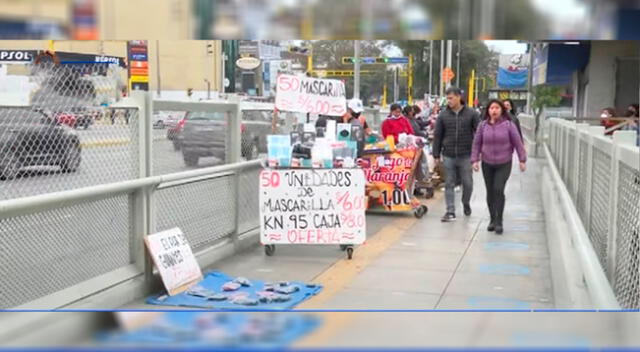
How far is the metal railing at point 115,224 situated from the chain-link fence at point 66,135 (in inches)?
2.4

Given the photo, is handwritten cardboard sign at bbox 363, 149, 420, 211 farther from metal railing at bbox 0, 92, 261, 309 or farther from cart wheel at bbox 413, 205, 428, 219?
metal railing at bbox 0, 92, 261, 309

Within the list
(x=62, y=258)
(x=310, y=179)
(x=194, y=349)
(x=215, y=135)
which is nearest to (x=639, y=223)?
(x=194, y=349)

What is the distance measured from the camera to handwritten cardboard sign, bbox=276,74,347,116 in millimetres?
8664

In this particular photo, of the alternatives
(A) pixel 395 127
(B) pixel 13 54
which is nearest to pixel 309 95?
(A) pixel 395 127

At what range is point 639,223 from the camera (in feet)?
10.4

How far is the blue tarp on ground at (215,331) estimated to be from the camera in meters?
1.43

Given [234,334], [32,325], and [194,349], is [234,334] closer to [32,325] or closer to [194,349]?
[194,349]

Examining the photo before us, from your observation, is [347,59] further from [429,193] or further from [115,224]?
[429,193]

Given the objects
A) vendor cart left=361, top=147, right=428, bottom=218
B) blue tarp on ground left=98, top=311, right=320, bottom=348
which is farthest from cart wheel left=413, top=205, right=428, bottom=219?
blue tarp on ground left=98, top=311, right=320, bottom=348

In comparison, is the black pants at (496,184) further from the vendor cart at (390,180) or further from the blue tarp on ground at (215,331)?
the blue tarp on ground at (215,331)

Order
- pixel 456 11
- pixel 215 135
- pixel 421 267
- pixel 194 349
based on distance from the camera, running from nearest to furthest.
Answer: pixel 194 349
pixel 456 11
pixel 421 267
pixel 215 135

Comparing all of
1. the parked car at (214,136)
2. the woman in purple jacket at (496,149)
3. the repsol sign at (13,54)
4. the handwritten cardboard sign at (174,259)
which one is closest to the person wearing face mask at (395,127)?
the woman in purple jacket at (496,149)

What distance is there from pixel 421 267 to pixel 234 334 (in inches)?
232

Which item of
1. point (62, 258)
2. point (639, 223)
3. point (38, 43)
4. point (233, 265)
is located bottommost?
point (233, 265)
